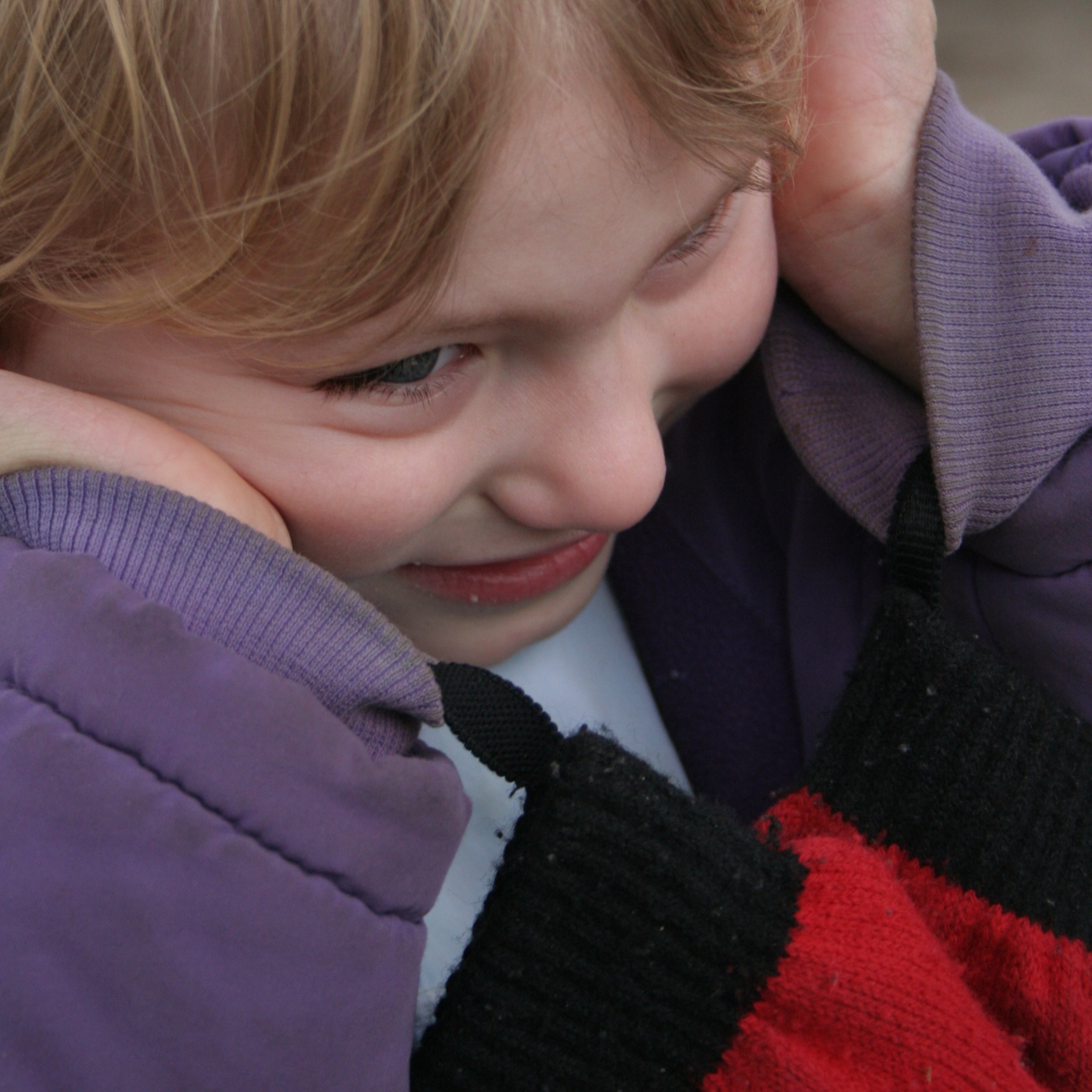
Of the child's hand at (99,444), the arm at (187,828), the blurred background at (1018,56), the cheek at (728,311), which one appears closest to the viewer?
the arm at (187,828)

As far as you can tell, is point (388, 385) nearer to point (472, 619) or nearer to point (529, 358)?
point (529, 358)

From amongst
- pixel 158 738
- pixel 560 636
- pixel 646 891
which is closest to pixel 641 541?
pixel 560 636

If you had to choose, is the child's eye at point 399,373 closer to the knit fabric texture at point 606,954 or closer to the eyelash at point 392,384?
the eyelash at point 392,384

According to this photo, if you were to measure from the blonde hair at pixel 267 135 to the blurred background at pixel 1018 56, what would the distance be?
194 centimetres

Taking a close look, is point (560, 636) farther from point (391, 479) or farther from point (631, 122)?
point (631, 122)

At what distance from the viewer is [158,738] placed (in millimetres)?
490

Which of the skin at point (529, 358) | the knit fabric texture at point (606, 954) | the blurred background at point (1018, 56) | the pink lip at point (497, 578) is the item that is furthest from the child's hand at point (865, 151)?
the blurred background at point (1018, 56)

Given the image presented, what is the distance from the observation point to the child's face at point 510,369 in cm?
52

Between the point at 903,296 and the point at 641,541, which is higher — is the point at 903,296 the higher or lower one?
the higher one

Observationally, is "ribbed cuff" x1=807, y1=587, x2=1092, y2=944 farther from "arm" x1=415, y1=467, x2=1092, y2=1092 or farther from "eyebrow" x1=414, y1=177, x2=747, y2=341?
"eyebrow" x1=414, y1=177, x2=747, y2=341

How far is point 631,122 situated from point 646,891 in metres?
0.38

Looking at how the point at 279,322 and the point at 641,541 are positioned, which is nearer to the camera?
the point at 279,322

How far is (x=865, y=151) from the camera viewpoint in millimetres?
727

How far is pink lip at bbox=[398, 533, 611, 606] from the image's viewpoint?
2.39 feet
